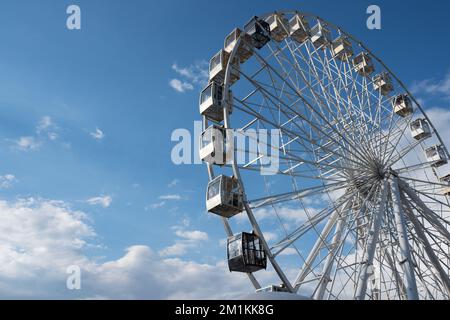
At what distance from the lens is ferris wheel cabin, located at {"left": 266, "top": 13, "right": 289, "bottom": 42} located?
18516 millimetres

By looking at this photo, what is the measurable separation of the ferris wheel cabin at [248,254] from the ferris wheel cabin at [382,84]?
12.2 metres

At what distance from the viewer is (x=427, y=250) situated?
1595 cm

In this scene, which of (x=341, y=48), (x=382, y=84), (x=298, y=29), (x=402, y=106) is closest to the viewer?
(x=298, y=29)

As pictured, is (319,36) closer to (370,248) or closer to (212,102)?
(212,102)

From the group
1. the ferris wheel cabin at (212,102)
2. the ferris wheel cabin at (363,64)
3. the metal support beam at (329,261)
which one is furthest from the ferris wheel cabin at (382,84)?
the ferris wheel cabin at (212,102)

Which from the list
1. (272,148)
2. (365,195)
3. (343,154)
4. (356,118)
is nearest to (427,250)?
(365,195)

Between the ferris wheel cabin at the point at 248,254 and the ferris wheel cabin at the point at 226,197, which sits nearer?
the ferris wheel cabin at the point at 248,254

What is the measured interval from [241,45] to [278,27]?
119 inches

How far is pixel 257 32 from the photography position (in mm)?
17000

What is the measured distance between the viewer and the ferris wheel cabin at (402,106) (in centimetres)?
2122

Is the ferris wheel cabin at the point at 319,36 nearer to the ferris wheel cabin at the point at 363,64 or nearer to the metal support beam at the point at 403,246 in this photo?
the ferris wheel cabin at the point at 363,64

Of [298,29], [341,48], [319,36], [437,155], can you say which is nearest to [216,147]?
[298,29]

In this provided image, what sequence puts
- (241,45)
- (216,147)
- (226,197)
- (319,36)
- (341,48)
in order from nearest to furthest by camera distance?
(226,197) → (216,147) → (241,45) → (319,36) → (341,48)
